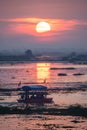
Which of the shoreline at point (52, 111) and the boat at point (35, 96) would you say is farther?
the boat at point (35, 96)

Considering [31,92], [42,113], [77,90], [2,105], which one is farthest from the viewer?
[77,90]

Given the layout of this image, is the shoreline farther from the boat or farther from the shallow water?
the boat

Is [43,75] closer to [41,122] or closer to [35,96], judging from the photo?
[35,96]

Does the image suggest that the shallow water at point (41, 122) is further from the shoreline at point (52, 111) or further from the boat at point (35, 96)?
the boat at point (35, 96)

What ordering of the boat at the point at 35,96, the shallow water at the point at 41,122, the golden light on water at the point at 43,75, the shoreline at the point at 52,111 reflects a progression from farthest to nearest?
the golden light on water at the point at 43,75
the boat at the point at 35,96
the shoreline at the point at 52,111
the shallow water at the point at 41,122

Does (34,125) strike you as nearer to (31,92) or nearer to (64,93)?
(31,92)

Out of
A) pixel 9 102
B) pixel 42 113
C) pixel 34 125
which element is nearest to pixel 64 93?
pixel 9 102

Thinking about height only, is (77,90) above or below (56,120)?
above

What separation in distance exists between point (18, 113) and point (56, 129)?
19.1 ft

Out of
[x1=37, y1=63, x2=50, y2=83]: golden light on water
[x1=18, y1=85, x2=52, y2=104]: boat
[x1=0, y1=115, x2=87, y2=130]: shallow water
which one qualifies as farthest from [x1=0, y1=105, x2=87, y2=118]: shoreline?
[x1=37, y1=63, x2=50, y2=83]: golden light on water

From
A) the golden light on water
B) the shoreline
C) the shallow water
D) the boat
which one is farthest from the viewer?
the golden light on water

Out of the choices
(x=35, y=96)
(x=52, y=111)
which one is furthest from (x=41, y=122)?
(x=35, y=96)

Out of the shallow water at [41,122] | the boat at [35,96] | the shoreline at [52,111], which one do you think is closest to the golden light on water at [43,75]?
the boat at [35,96]

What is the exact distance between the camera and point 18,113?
119 feet
